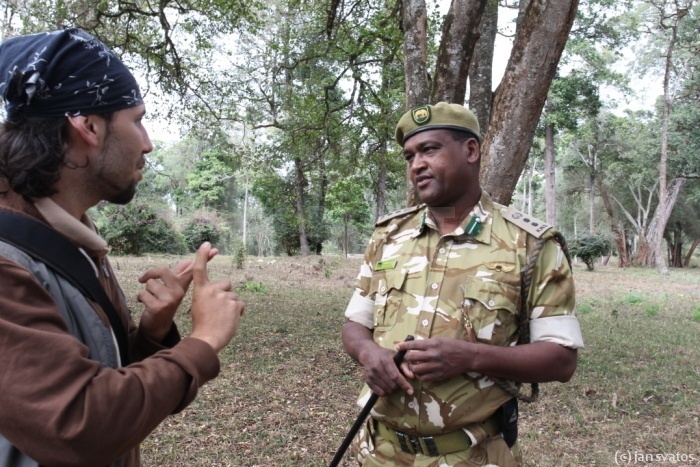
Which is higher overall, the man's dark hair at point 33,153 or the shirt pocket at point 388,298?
the man's dark hair at point 33,153

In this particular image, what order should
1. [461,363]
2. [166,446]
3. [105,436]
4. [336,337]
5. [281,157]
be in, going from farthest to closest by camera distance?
[281,157] → [336,337] → [166,446] → [461,363] → [105,436]

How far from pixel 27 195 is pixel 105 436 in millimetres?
569

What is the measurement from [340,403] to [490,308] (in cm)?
321

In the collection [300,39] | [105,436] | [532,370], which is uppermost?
[300,39]

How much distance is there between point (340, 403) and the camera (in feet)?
15.6

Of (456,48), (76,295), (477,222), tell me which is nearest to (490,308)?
(477,222)

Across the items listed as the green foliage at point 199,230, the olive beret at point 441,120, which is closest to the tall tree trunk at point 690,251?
the green foliage at point 199,230

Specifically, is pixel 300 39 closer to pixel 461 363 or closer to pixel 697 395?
pixel 697 395

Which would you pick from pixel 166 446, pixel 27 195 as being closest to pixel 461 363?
pixel 27 195

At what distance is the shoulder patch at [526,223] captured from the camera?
195cm

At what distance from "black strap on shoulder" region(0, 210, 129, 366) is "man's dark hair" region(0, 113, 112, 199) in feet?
0.27

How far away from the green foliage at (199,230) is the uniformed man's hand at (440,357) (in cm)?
2387

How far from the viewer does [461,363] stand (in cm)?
175

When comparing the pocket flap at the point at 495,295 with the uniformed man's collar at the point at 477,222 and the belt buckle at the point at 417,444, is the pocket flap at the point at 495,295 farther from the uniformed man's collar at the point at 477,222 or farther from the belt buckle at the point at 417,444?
the belt buckle at the point at 417,444
